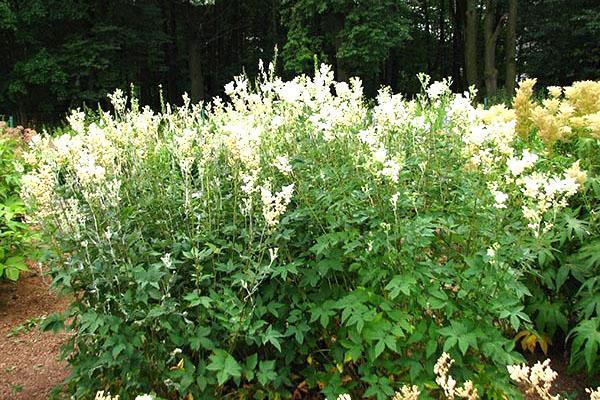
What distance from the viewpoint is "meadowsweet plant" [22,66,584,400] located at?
257 cm

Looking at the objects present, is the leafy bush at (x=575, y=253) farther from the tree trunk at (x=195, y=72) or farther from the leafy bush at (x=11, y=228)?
the tree trunk at (x=195, y=72)

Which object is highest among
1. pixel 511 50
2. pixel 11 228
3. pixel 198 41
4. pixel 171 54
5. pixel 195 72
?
pixel 198 41

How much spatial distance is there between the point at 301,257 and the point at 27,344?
271cm

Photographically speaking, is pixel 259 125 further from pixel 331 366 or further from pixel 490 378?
pixel 490 378

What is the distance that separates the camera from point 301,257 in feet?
9.80

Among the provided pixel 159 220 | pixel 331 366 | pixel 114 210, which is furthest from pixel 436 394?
pixel 114 210

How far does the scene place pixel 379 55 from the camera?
65.4ft

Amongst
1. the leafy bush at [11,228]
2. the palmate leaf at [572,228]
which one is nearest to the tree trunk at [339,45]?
the leafy bush at [11,228]

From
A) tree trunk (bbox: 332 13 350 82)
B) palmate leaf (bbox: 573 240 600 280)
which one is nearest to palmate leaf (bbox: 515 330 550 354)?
palmate leaf (bbox: 573 240 600 280)

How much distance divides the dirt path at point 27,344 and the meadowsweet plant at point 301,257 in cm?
63

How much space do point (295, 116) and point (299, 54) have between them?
17327mm

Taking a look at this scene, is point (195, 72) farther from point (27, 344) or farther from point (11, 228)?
point (27, 344)

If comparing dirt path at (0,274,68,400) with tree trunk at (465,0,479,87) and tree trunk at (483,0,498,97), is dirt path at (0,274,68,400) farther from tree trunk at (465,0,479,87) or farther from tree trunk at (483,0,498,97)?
tree trunk at (465,0,479,87)

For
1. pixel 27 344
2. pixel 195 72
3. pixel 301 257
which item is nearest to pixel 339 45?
pixel 195 72
